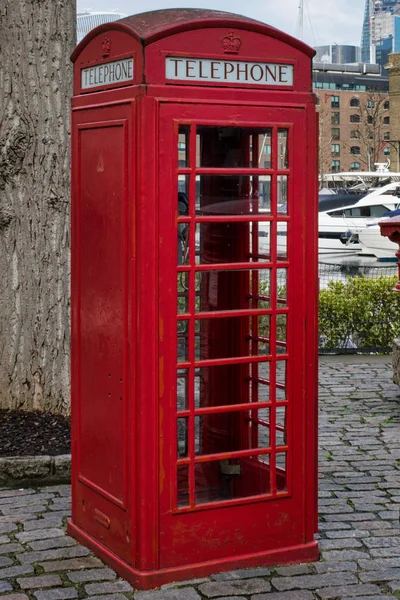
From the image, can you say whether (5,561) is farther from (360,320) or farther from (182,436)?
(360,320)

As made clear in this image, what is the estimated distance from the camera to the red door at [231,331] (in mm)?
4340

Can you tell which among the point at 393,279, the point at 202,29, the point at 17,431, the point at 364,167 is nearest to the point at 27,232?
the point at 17,431

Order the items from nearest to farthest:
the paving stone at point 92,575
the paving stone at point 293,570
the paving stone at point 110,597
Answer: the paving stone at point 110,597 → the paving stone at point 92,575 → the paving stone at point 293,570

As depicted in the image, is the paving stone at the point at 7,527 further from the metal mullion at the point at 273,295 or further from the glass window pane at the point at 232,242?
the glass window pane at the point at 232,242

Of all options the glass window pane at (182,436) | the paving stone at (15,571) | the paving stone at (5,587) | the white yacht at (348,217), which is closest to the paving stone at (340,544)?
the glass window pane at (182,436)

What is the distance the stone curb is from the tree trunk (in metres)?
1.20

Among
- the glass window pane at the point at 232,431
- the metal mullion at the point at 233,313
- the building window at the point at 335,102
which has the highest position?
the building window at the point at 335,102

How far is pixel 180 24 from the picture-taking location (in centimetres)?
423

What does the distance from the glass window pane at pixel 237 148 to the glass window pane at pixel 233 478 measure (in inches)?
54.8

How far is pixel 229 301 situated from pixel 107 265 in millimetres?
650

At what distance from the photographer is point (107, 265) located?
4.55 m

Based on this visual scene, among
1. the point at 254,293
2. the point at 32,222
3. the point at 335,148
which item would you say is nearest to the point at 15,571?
the point at 254,293

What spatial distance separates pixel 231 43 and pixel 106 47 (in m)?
0.59

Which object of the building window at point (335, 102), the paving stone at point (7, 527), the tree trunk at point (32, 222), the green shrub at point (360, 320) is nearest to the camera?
the paving stone at point (7, 527)
